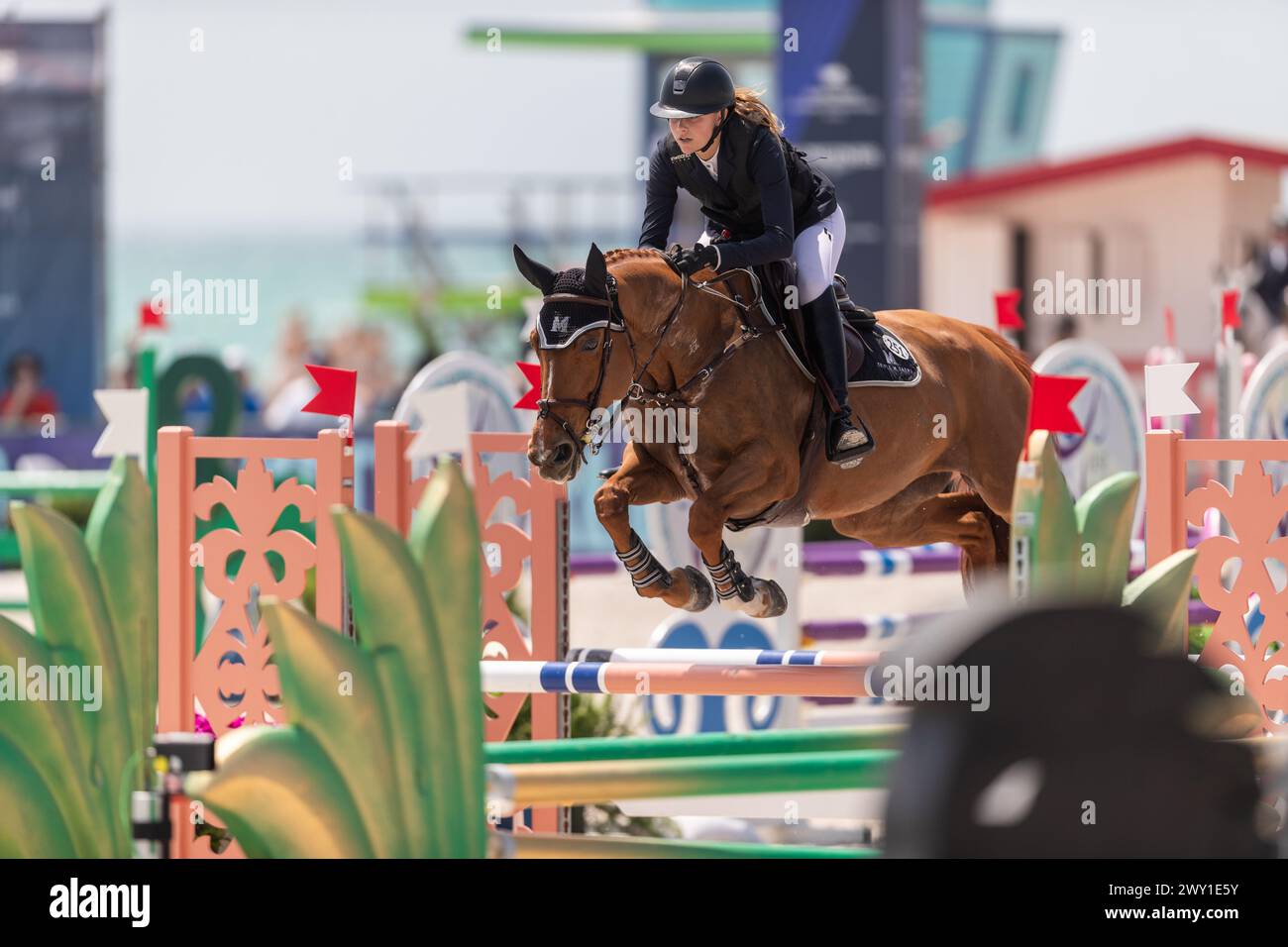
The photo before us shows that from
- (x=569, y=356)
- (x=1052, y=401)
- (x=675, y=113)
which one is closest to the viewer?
(x=1052, y=401)

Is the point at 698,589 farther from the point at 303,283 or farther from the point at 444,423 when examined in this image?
the point at 303,283

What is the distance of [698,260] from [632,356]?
27 cm

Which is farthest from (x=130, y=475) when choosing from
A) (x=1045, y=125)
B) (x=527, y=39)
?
(x=1045, y=125)

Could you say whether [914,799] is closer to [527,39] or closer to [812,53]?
[812,53]

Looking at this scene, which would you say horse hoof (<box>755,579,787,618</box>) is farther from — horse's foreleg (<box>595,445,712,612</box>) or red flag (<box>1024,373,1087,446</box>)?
red flag (<box>1024,373,1087,446</box>)

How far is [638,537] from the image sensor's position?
4016mm

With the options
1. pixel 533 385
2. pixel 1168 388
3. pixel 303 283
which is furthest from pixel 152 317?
pixel 303 283

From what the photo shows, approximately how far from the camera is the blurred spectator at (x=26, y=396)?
12062 millimetres

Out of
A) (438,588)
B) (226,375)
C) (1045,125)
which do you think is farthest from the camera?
(1045,125)

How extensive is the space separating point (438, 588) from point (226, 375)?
4545 millimetres

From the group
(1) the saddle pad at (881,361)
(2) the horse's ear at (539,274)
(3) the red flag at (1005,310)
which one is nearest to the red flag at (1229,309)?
(3) the red flag at (1005,310)

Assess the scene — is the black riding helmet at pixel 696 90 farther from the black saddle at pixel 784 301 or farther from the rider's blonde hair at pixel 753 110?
the black saddle at pixel 784 301

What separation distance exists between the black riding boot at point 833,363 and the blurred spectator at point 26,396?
8.79 meters
